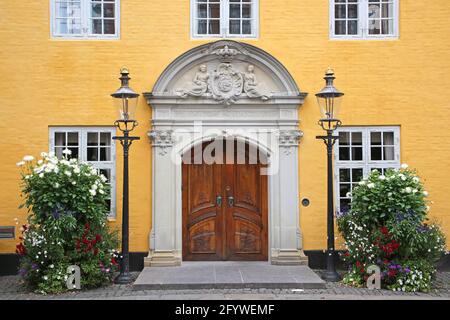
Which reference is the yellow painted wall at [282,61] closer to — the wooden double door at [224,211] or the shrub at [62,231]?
the wooden double door at [224,211]

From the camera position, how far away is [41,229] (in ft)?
29.8

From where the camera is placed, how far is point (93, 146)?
10547mm

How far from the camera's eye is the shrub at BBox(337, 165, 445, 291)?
29.4ft

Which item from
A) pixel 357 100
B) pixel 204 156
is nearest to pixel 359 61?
pixel 357 100

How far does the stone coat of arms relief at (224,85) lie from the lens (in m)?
10.4

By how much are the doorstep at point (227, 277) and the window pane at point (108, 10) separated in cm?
476

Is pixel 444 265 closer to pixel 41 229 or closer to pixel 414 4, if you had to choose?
pixel 414 4

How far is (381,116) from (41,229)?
636 cm

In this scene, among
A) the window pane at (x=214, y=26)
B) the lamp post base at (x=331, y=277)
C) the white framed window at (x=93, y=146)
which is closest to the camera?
the lamp post base at (x=331, y=277)

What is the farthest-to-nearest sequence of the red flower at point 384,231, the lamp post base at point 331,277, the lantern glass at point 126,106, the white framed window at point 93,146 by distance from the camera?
1. the white framed window at point 93,146
2. the lamp post base at point 331,277
3. the lantern glass at point 126,106
4. the red flower at point 384,231

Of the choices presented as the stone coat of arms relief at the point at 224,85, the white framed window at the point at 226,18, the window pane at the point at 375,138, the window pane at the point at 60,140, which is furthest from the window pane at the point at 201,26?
the window pane at the point at 375,138

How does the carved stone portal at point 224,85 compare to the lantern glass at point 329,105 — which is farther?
the carved stone portal at point 224,85

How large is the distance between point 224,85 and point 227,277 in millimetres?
3472

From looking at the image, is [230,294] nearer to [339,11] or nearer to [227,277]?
[227,277]
